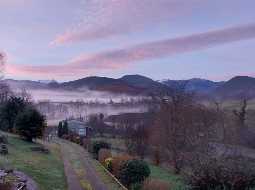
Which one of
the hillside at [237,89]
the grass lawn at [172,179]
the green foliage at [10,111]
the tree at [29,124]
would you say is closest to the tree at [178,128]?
the grass lawn at [172,179]

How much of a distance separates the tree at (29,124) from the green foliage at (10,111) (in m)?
7.94

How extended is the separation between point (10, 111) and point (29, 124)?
10.4 meters

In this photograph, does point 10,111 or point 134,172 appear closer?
point 134,172

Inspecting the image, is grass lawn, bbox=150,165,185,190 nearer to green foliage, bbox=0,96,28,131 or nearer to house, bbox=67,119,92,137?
green foliage, bbox=0,96,28,131

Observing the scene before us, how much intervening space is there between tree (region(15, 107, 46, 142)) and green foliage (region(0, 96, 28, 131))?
7941 millimetres

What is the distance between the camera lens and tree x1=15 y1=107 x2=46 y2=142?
5128 centimetres

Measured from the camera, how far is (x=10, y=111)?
199 feet

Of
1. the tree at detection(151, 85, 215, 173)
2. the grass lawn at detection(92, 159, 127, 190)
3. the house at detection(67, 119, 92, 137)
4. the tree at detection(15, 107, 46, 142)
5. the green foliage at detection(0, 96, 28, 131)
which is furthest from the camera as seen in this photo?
the house at detection(67, 119, 92, 137)

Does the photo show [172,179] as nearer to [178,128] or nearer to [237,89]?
[178,128]

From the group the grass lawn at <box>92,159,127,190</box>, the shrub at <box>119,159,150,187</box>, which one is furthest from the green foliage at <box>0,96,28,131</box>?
the shrub at <box>119,159,150,187</box>

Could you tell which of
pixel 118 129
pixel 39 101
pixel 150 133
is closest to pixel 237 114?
pixel 118 129

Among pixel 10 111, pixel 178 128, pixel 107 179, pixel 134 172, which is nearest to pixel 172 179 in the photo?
pixel 107 179

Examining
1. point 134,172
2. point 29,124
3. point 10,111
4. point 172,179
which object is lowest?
point 172,179

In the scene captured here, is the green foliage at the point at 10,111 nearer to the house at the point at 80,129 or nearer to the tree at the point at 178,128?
the tree at the point at 178,128
